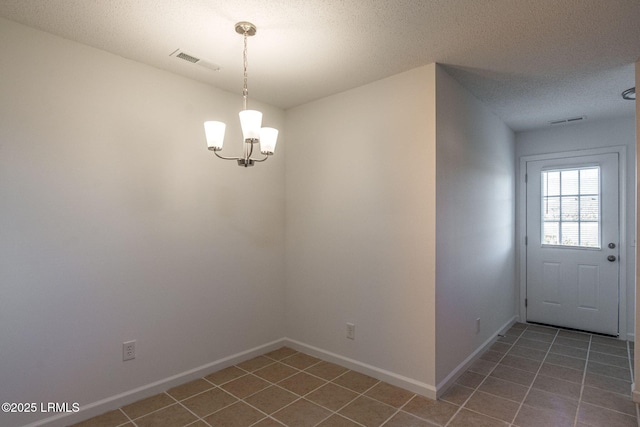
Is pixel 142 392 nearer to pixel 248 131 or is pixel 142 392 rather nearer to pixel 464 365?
pixel 248 131

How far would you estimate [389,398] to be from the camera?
263cm

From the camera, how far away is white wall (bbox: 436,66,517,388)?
2.75 metres

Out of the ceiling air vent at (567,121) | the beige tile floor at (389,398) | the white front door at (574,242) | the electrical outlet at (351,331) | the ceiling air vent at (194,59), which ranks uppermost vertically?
the ceiling air vent at (194,59)

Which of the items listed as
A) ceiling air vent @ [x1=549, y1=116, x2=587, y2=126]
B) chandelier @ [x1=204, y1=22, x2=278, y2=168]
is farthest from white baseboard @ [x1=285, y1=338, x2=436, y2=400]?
ceiling air vent @ [x1=549, y1=116, x2=587, y2=126]

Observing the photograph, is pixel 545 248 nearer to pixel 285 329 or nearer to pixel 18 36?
pixel 285 329

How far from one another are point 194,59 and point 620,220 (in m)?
4.82

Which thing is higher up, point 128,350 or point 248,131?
point 248,131

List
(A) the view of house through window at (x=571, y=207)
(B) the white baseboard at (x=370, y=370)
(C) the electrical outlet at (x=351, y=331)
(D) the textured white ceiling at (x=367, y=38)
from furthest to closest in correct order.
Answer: (A) the view of house through window at (x=571, y=207)
(C) the electrical outlet at (x=351, y=331)
(B) the white baseboard at (x=370, y=370)
(D) the textured white ceiling at (x=367, y=38)

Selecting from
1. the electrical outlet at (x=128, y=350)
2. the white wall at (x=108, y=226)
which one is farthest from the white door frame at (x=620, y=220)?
the electrical outlet at (x=128, y=350)

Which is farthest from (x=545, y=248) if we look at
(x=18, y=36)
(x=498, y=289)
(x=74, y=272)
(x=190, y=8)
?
(x=18, y=36)

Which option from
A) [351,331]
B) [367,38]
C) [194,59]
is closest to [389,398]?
[351,331]

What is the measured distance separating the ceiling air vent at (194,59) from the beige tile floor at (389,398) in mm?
2592

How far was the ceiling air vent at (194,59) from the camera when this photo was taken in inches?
98.1

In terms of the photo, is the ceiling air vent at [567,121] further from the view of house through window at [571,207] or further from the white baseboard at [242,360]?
the white baseboard at [242,360]
